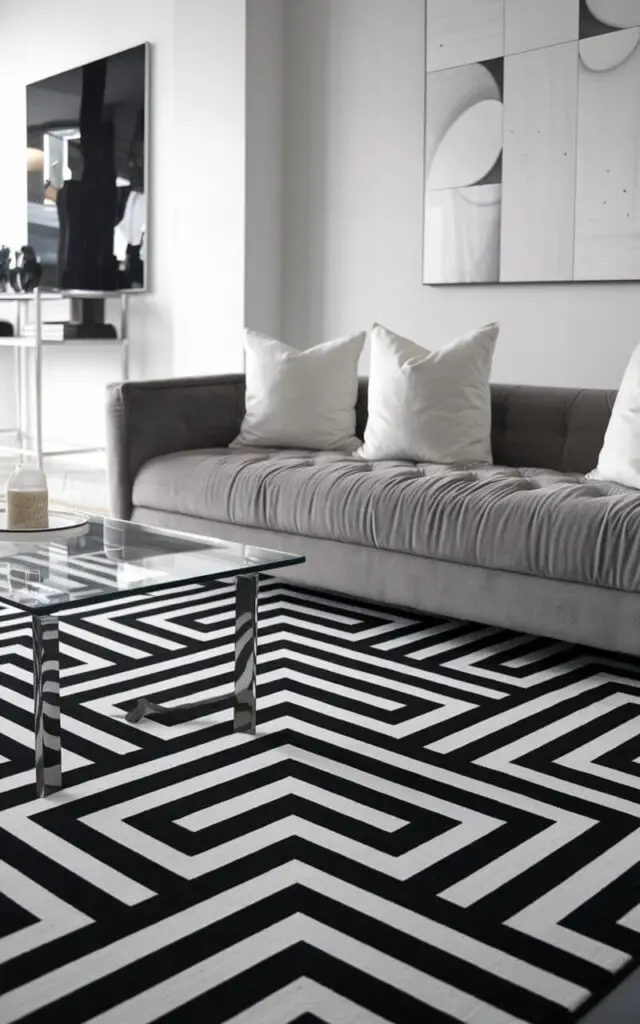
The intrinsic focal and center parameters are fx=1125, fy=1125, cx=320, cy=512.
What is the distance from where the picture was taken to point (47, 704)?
6.66 feet

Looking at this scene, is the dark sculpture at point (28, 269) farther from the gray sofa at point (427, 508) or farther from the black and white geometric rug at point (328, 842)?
the black and white geometric rug at point (328, 842)

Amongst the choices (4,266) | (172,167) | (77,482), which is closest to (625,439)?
(172,167)

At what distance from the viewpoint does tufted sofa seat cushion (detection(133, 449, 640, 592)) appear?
2779mm

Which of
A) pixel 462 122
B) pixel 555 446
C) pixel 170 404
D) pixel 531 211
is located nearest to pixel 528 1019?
pixel 555 446

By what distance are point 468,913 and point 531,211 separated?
3.07 metres

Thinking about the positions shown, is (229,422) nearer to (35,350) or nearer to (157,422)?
(157,422)

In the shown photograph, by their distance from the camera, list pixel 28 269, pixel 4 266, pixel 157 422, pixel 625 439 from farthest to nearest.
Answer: pixel 4 266, pixel 28 269, pixel 157 422, pixel 625 439

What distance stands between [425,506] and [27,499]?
1126mm

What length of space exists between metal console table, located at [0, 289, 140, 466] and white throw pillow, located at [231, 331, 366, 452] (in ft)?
5.45

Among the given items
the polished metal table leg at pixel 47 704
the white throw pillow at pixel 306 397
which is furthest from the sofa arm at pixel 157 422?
the polished metal table leg at pixel 47 704

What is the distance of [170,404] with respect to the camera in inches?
158

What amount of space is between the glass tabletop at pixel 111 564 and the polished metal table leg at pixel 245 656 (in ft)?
0.22

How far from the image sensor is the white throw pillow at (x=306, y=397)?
158 inches

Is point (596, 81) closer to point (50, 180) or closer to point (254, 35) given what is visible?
point (254, 35)
